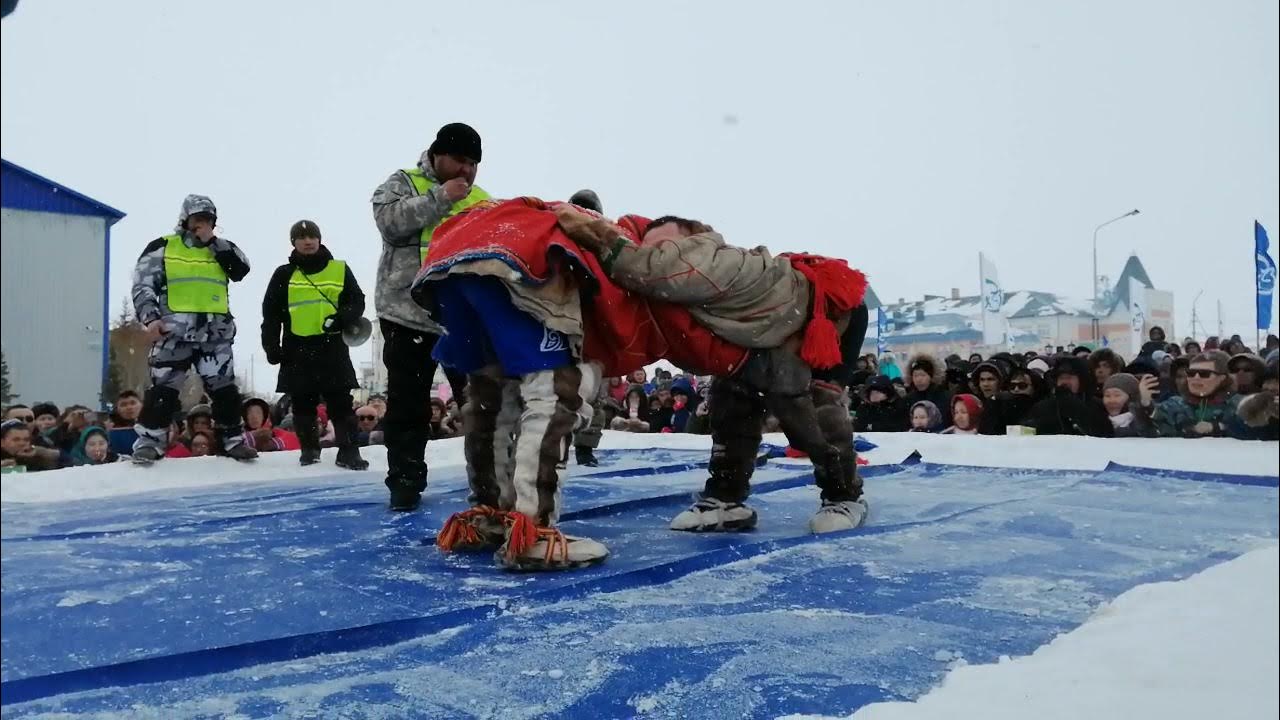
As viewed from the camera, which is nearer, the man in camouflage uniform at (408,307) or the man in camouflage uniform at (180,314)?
the man in camouflage uniform at (408,307)

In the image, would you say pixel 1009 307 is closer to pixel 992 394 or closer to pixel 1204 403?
pixel 992 394

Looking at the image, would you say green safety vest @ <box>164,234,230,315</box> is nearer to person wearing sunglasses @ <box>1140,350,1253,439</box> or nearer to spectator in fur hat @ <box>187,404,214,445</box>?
spectator in fur hat @ <box>187,404,214,445</box>

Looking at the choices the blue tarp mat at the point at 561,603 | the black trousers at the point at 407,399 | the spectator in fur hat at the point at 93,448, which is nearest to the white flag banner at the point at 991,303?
the blue tarp mat at the point at 561,603

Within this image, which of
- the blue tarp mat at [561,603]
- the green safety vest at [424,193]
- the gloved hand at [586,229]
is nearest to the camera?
the blue tarp mat at [561,603]

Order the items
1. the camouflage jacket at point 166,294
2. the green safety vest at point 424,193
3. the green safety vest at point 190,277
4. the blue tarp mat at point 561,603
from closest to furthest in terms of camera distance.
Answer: the blue tarp mat at point 561,603 < the green safety vest at point 424,193 < the camouflage jacket at point 166,294 < the green safety vest at point 190,277

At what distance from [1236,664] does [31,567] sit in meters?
2.29

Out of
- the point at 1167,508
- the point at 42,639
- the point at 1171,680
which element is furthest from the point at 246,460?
the point at 1171,680

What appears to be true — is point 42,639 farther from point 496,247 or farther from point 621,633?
point 496,247

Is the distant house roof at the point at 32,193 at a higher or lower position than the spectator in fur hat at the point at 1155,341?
lower

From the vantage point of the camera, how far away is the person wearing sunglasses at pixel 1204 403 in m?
1.82

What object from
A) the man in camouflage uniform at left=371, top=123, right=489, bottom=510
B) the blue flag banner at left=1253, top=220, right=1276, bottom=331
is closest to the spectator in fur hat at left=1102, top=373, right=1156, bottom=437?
the blue flag banner at left=1253, top=220, right=1276, bottom=331

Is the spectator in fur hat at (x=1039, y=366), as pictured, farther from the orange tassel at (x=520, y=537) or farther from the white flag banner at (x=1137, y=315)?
the white flag banner at (x=1137, y=315)

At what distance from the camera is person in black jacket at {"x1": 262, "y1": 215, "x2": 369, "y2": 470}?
449 centimetres

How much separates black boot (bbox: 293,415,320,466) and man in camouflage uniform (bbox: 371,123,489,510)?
4.47ft
